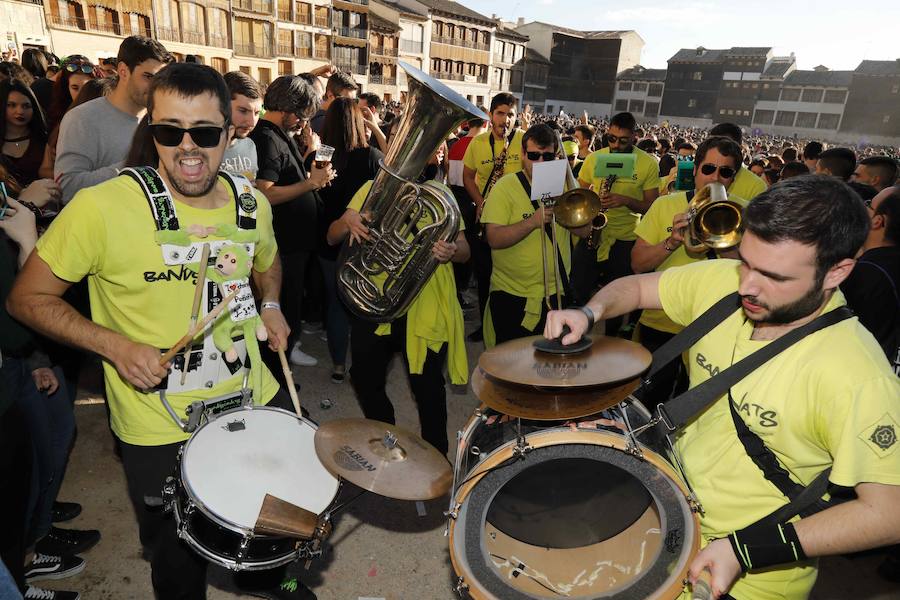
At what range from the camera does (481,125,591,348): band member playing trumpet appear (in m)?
3.99

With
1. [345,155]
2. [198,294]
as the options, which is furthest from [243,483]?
[345,155]

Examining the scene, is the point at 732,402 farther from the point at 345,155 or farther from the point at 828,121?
the point at 828,121

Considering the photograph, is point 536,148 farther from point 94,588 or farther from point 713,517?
point 94,588

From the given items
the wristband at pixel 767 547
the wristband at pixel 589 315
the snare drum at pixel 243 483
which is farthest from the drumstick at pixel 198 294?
the wristband at pixel 767 547

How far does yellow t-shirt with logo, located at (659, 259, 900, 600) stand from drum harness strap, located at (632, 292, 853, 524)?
29 mm

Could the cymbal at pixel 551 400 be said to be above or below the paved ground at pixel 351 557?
above

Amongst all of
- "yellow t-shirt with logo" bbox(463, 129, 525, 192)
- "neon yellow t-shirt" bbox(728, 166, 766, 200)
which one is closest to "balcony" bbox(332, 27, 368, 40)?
"yellow t-shirt with logo" bbox(463, 129, 525, 192)

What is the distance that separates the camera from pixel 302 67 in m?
39.1

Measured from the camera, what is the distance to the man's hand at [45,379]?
2697 mm

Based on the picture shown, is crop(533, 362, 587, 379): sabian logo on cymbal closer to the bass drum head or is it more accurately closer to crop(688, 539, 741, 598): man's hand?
the bass drum head

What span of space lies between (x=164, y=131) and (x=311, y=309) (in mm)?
4441

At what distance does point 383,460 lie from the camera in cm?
196

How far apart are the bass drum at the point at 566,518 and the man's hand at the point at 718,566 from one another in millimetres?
111

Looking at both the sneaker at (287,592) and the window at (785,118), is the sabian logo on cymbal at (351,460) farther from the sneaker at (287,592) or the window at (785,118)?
the window at (785,118)
